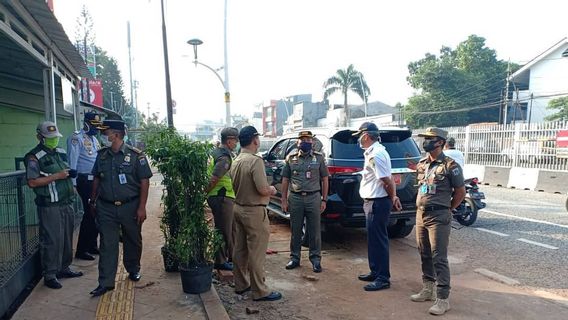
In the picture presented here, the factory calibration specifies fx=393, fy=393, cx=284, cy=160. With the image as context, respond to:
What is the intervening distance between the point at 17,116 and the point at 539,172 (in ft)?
47.5

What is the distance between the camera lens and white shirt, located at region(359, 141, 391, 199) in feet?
13.9

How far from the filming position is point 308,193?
4.89 m

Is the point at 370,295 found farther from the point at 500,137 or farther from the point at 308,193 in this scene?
the point at 500,137

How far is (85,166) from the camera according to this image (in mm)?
5039

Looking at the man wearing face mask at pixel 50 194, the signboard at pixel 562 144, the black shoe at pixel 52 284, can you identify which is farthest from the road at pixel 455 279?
the signboard at pixel 562 144

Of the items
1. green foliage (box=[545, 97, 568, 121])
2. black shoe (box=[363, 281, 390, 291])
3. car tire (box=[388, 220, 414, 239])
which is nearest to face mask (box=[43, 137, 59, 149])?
black shoe (box=[363, 281, 390, 291])

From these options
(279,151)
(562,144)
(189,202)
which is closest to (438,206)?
(189,202)

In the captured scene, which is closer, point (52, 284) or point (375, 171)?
point (52, 284)

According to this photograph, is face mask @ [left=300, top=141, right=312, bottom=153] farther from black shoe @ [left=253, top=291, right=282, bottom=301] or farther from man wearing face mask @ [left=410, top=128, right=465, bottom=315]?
black shoe @ [left=253, top=291, right=282, bottom=301]

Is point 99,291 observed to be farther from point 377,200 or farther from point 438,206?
point 438,206

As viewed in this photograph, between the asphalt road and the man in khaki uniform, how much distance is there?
3045mm

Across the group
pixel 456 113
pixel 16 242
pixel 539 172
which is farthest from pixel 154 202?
pixel 456 113

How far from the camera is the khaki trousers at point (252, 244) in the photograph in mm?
3896

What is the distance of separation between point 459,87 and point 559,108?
893 centimetres
